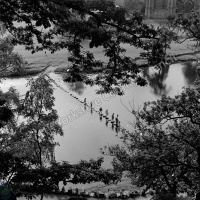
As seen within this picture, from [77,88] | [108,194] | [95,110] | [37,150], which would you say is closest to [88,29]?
[37,150]

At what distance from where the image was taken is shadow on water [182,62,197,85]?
34.6m

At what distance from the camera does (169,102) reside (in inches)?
496

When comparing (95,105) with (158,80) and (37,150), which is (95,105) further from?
(37,150)

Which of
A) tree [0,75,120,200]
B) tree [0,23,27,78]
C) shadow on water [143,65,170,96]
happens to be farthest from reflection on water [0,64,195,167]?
tree [0,23,27,78]

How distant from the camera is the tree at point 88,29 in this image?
7129 mm

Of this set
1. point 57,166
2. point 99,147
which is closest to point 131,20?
point 57,166

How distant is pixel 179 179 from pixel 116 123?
11493 millimetres

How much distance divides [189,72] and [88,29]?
32356 millimetres

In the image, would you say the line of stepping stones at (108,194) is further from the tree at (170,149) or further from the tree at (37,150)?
the tree at (170,149)

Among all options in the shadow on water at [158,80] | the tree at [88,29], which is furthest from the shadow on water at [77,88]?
the tree at [88,29]

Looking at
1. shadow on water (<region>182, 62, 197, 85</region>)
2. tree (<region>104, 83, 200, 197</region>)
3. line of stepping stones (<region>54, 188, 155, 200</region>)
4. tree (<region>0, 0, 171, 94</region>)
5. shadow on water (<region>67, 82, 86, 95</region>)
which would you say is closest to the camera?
tree (<region>0, 0, 171, 94</region>)

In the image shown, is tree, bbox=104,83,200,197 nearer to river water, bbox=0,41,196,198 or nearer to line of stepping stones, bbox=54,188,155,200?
line of stepping stones, bbox=54,188,155,200

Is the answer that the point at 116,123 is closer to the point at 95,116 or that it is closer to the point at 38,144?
the point at 95,116

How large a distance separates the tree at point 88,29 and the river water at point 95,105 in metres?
10.9
